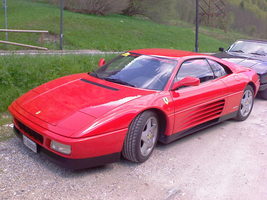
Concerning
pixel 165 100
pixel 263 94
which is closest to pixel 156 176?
pixel 165 100

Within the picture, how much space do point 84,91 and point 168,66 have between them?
4.06 feet

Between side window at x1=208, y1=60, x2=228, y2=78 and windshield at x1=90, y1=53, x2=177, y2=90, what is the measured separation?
3.04 feet

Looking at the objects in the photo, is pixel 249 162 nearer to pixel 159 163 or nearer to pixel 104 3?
pixel 159 163

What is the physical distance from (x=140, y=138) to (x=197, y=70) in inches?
65.9

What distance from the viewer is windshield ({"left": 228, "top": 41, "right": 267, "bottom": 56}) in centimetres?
828

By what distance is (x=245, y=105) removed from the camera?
5.67 metres

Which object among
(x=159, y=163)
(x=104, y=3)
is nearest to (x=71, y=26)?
(x=104, y=3)

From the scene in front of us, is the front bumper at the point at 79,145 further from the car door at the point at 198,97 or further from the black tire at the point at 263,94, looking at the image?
the black tire at the point at 263,94

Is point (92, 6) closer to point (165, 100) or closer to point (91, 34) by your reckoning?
point (91, 34)

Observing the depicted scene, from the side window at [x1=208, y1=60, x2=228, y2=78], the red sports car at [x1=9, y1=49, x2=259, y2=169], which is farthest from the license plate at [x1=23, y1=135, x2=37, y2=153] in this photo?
the side window at [x1=208, y1=60, x2=228, y2=78]

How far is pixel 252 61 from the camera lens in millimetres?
7441

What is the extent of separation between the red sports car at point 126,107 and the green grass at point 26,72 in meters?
1.53

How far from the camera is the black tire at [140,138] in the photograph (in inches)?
137

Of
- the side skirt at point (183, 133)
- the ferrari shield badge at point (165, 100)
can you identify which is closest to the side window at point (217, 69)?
the side skirt at point (183, 133)
